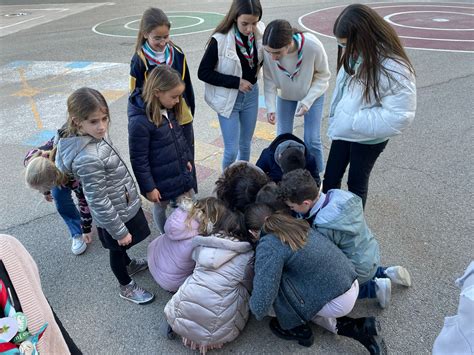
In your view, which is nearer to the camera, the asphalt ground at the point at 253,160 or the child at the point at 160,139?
the asphalt ground at the point at 253,160

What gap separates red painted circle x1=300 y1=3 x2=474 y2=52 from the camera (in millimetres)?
8945

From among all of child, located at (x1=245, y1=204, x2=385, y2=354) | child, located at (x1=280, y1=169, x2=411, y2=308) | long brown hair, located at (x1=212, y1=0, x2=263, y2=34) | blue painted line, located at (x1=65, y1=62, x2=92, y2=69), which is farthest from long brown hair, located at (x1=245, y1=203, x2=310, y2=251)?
blue painted line, located at (x1=65, y1=62, x2=92, y2=69)

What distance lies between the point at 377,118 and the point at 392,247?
1.23 m

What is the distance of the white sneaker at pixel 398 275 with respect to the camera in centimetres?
275

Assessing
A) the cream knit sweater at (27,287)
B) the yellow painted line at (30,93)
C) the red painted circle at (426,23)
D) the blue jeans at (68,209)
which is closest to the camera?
the cream knit sweater at (27,287)

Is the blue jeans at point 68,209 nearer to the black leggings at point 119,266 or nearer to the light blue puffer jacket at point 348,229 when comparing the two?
the black leggings at point 119,266

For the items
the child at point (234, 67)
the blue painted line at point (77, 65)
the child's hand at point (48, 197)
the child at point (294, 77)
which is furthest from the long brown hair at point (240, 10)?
the blue painted line at point (77, 65)

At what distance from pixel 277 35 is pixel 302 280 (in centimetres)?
181

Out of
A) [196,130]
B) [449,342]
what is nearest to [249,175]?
[449,342]

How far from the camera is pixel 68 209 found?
128 inches

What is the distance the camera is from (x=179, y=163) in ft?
9.83

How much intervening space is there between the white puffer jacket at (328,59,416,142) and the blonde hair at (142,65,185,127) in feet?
3.82

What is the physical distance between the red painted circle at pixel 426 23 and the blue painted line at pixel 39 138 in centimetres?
719

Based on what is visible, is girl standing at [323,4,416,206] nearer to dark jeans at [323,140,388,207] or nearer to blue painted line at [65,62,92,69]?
dark jeans at [323,140,388,207]
